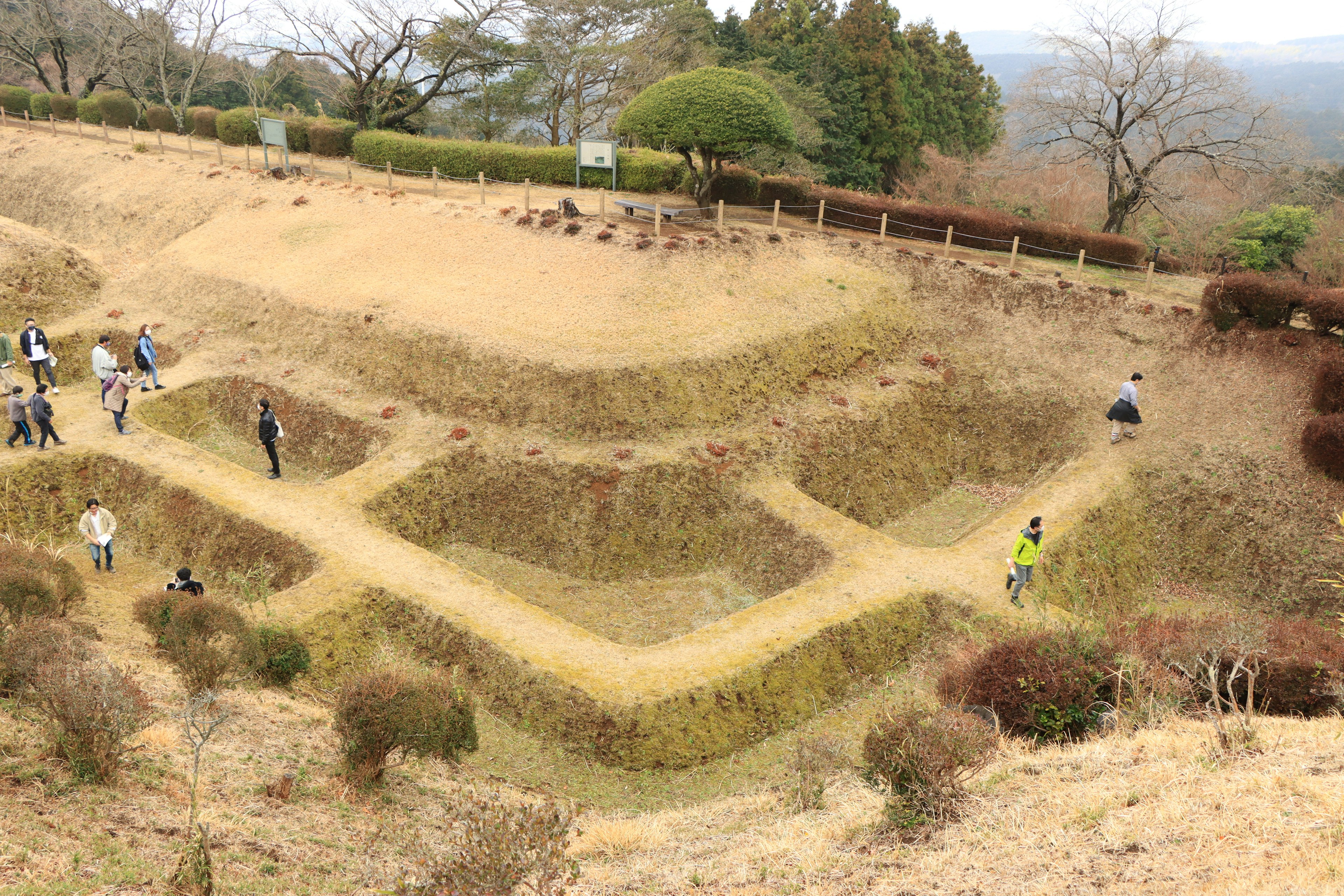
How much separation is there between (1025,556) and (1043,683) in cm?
523

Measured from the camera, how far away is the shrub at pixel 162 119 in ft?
164

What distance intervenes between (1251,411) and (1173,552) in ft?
18.3

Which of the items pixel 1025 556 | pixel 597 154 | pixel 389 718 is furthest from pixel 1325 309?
pixel 597 154

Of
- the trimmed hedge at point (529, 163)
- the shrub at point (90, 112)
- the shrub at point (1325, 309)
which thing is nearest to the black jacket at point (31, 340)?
the trimmed hedge at point (529, 163)

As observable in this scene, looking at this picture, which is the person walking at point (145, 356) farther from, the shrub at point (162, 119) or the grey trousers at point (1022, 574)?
the shrub at point (162, 119)

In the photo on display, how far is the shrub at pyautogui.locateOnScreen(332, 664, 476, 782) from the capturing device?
36.1 ft

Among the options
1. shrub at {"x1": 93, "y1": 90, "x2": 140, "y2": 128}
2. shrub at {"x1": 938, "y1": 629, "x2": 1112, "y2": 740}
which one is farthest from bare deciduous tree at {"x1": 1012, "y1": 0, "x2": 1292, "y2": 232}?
shrub at {"x1": 93, "y1": 90, "x2": 140, "y2": 128}

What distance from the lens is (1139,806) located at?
8727mm

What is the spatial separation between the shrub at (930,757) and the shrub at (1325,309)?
2101 cm

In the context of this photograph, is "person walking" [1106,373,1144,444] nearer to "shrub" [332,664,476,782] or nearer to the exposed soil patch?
"shrub" [332,664,476,782]

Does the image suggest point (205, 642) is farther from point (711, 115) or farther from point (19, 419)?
point (711, 115)

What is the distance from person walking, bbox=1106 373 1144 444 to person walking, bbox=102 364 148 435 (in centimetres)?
2716

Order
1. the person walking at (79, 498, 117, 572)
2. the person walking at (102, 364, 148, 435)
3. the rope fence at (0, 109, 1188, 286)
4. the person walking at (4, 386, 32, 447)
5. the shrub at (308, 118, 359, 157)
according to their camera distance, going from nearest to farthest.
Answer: the person walking at (79, 498, 117, 572)
the person walking at (4, 386, 32, 447)
the person walking at (102, 364, 148, 435)
the rope fence at (0, 109, 1188, 286)
the shrub at (308, 118, 359, 157)

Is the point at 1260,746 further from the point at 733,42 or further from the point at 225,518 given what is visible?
the point at 733,42
